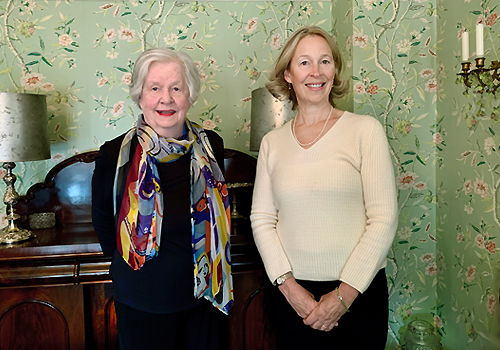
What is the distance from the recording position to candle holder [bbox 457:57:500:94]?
139 cm

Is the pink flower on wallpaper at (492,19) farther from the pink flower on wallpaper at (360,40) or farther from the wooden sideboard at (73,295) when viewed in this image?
the wooden sideboard at (73,295)

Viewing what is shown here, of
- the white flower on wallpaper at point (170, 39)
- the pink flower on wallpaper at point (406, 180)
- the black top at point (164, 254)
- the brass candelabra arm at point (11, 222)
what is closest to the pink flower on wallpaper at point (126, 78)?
the white flower on wallpaper at point (170, 39)

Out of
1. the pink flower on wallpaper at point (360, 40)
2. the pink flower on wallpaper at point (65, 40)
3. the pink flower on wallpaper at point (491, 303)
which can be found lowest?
the pink flower on wallpaper at point (491, 303)

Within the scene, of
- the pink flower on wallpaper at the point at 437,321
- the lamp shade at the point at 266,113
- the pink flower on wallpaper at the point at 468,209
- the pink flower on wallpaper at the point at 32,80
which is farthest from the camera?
the pink flower on wallpaper at the point at 32,80

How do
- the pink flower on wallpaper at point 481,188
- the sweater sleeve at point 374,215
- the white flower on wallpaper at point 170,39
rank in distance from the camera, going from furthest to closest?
the white flower on wallpaper at point 170,39 → the pink flower on wallpaper at point 481,188 → the sweater sleeve at point 374,215

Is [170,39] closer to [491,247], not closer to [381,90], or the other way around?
[381,90]

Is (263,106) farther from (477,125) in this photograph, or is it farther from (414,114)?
(477,125)

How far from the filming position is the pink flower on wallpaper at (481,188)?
5.34 ft

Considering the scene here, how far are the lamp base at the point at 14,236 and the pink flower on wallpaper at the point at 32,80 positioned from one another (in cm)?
84

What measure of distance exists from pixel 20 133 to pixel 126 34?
0.85 m

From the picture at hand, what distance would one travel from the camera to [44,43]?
2.16 metres

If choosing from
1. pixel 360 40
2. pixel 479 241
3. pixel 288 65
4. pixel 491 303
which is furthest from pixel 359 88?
pixel 491 303

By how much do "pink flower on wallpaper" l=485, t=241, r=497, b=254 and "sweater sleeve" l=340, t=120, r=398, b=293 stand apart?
2.20ft

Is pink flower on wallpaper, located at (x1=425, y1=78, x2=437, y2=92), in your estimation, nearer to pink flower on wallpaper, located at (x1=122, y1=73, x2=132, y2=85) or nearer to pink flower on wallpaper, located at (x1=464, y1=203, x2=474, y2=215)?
pink flower on wallpaper, located at (x1=464, y1=203, x2=474, y2=215)
